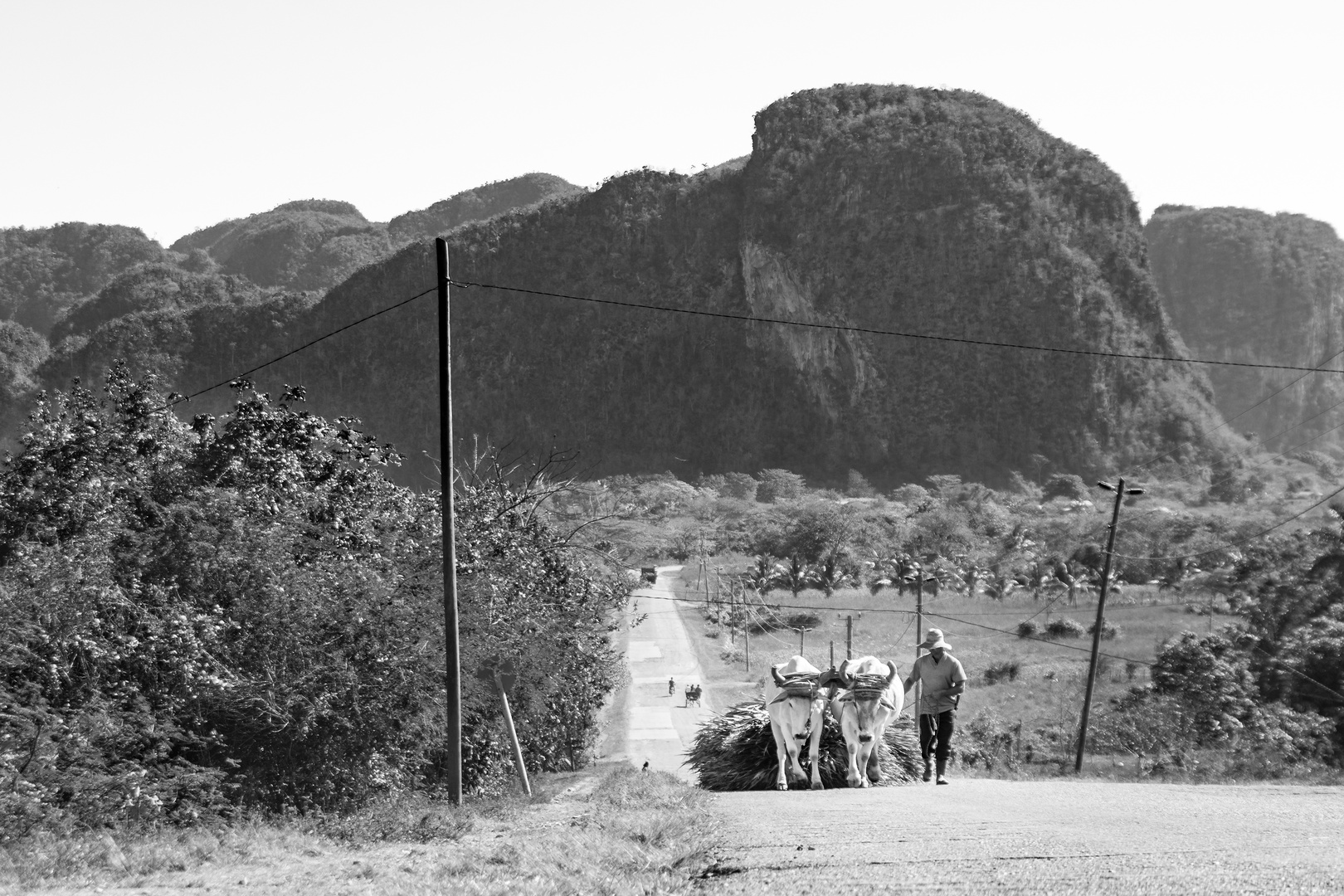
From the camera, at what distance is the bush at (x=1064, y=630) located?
6366 centimetres

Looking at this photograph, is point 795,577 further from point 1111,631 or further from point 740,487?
point 740,487

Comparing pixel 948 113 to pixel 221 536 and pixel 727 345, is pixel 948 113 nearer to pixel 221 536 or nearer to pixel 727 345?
pixel 727 345

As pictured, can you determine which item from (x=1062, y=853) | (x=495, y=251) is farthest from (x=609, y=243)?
(x=1062, y=853)

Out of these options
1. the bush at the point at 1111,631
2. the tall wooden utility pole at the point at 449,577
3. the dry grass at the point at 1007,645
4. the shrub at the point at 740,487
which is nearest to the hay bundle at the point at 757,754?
the tall wooden utility pole at the point at 449,577

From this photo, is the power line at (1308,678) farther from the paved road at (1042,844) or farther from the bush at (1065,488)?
the bush at (1065,488)

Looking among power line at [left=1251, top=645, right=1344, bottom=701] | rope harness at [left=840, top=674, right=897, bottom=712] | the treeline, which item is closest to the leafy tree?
power line at [left=1251, top=645, right=1344, bottom=701]

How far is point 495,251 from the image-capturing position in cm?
18262

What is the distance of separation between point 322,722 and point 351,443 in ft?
23.7

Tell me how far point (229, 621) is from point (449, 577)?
234 cm

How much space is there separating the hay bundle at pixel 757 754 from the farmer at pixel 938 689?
0.59m

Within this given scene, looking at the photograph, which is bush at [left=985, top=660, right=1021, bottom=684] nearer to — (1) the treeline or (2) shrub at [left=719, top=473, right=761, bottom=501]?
(1) the treeline

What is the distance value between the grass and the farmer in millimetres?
2575

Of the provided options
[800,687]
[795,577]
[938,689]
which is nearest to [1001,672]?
[795,577]

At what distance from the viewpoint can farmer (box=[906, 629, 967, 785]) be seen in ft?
49.3
